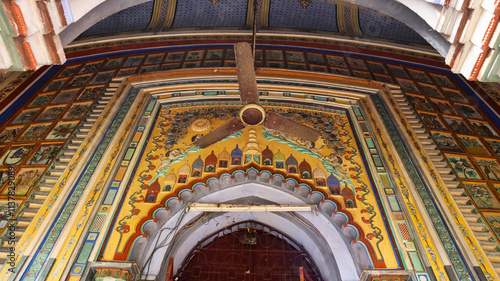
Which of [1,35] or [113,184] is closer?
[1,35]

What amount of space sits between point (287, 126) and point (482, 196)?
8.27 ft

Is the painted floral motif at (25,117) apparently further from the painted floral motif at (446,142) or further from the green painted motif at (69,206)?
the painted floral motif at (446,142)

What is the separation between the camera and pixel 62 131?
5.20 metres

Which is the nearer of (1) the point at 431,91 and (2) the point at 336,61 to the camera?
(1) the point at 431,91

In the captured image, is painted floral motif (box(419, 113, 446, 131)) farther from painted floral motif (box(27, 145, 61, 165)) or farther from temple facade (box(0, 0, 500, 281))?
painted floral motif (box(27, 145, 61, 165))

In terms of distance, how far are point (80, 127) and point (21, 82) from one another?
225 cm

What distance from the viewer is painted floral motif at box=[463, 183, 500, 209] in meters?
4.15

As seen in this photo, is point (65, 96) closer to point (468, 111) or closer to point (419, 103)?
point (419, 103)

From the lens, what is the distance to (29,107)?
5.97m

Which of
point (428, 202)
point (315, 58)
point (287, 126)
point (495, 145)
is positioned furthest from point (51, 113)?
point (495, 145)

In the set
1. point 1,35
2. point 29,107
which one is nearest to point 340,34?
point 29,107

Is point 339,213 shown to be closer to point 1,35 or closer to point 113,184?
point 113,184

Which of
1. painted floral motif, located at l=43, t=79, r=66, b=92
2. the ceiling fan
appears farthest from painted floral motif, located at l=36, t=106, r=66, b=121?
the ceiling fan

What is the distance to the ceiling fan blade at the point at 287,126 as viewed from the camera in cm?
373
